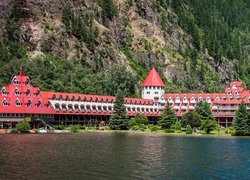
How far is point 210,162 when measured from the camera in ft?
216

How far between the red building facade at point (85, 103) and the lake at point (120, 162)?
→ 49.8m

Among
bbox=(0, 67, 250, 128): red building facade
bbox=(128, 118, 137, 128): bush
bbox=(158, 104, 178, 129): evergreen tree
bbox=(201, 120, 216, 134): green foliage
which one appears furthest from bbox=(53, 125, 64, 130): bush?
bbox=(201, 120, 216, 134): green foliage

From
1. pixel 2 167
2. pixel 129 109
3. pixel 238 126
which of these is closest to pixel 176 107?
pixel 129 109

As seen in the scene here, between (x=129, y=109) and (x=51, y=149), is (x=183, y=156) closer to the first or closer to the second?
(x=51, y=149)

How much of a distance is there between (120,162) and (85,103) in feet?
301

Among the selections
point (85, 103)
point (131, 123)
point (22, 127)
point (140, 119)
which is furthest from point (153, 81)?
point (22, 127)

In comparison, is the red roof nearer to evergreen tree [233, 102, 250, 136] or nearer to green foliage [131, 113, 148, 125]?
green foliage [131, 113, 148, 125]

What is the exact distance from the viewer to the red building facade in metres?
133

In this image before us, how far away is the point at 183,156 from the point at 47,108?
7473 centimetres

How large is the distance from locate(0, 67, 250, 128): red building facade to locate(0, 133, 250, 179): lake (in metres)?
49.8

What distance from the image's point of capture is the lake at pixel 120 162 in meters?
53.3

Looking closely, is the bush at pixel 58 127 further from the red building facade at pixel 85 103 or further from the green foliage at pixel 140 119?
the green foliage at pixel 140 119

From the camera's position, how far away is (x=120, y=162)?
62.9 metres

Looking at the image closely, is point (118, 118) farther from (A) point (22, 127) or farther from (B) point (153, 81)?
(B) point (153, 81)
